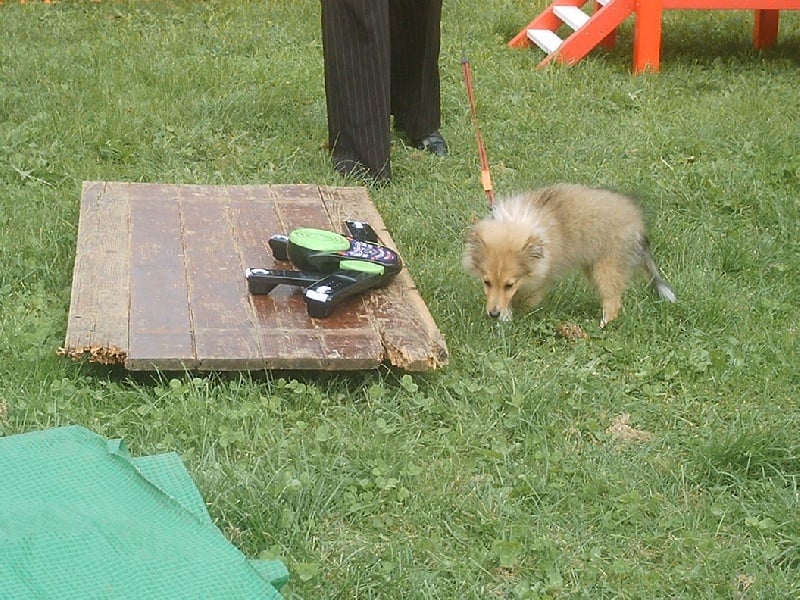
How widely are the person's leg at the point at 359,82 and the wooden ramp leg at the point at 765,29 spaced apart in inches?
169

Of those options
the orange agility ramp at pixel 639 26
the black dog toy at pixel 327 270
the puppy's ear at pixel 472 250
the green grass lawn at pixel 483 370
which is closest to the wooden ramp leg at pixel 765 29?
the orange agility ramp at pixel 639 26

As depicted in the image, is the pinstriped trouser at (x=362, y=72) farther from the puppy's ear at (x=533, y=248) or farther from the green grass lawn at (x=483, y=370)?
the puppy's ear at (x=533, y=248)

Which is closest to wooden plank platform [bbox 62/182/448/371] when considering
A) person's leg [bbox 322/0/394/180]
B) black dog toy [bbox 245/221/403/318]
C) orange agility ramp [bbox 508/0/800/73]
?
black dog toy [bbox 245/221/403/318]

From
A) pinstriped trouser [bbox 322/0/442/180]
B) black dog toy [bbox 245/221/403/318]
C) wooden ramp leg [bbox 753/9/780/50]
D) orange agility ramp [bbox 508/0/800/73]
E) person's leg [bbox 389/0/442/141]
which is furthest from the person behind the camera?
wooden ramp leg [bbox 753/9/780/50]

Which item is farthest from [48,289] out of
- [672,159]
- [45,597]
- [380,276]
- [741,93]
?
[741,93]

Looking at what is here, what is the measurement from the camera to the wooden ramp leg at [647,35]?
8391 mm

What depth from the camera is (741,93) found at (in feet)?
26.1

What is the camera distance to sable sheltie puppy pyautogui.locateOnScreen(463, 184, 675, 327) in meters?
4.62

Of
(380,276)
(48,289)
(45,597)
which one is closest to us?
(45,597)

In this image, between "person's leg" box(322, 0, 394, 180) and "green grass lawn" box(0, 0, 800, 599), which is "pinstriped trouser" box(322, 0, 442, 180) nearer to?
"person's leg" box(322, 0, 394, 180)

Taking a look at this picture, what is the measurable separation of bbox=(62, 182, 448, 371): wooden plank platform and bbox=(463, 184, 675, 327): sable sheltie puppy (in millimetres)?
336

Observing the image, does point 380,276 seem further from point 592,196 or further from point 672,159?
point 672,159

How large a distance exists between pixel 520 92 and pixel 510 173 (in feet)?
5.11

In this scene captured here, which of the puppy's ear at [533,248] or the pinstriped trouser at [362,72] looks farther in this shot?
the pinstriped trouser at [362,72]
